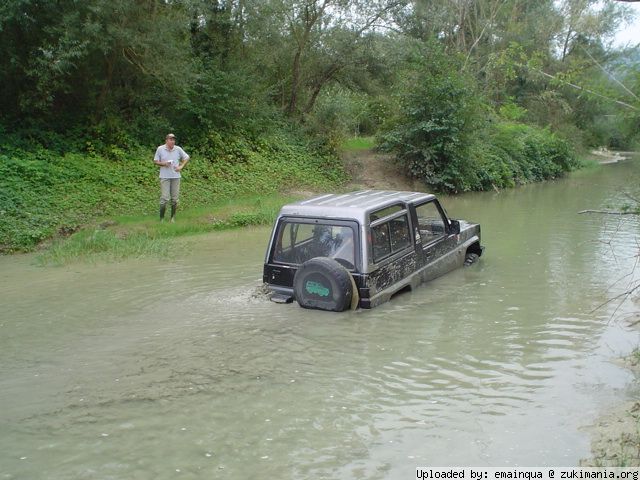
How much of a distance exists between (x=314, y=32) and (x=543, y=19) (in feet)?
63.9

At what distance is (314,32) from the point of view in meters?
24.9

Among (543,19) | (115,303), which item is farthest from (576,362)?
(543,19)

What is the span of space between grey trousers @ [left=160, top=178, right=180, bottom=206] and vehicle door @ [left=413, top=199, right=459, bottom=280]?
691 cm

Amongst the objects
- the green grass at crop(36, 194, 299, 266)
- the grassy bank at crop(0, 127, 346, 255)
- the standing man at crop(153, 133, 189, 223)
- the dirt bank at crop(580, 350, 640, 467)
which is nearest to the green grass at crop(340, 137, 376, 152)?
the grassy bank at crop(0, 127, 346, 255)

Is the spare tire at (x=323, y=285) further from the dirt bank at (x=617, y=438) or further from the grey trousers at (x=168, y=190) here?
the grey trousers at (x=168, y=190)

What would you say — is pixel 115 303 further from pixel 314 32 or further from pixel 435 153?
pixel 314 32

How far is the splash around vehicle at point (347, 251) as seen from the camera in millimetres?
8250

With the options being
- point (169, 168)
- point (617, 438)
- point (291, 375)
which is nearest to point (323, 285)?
point (291, 375)

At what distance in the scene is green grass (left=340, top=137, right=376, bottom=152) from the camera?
85.9 ft

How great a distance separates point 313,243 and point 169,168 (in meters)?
7.13

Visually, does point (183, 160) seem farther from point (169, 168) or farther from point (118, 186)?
point (118, 186)

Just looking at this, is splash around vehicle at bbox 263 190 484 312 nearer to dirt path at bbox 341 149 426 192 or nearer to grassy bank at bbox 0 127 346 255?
grassy bank at bbox 0 127 346 255

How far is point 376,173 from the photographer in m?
24.1

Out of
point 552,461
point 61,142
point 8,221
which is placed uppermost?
Result: point 61,142
